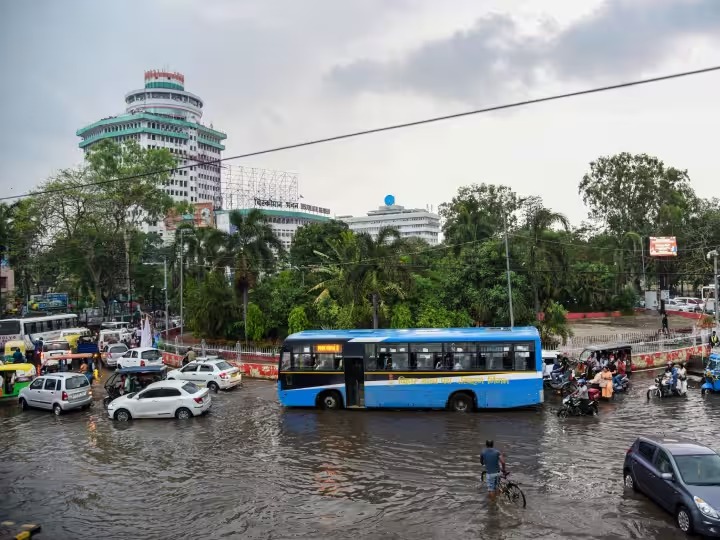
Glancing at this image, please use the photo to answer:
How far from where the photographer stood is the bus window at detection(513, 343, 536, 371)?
67.3 ft

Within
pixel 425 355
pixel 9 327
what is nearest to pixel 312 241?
pixel 9 327

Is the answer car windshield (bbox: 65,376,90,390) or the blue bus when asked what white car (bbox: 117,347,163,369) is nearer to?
car windshield (bbox: 65,376,90,390)

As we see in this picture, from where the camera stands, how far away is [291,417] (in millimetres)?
21484

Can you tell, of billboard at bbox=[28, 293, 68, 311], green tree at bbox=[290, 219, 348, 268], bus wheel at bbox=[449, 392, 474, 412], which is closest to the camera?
bus wheel at bbox=[449, 392, 474, 412]

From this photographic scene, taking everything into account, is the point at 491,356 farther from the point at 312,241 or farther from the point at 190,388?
the point at 312,241

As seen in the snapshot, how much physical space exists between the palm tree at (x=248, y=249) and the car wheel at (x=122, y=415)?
20004 millimetres

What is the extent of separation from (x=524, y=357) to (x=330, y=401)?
7185 mm

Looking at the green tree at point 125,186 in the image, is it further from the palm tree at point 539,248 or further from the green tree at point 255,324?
the palm tree at point 539,248

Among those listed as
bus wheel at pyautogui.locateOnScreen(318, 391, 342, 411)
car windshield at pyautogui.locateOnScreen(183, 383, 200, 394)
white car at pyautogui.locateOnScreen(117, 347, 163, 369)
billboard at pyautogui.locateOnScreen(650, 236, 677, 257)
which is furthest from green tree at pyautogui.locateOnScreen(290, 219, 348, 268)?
bus wheel at pyautogui.locateOnScreen(318, 391, 342, 411)

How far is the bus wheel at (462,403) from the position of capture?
21.1m

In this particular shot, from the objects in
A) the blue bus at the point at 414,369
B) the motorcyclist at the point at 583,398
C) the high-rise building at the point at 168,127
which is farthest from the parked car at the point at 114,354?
the high-rise building at the point at 168,127

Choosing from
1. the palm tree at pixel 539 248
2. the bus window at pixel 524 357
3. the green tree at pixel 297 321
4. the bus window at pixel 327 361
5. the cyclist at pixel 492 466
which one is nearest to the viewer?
the cyclist at pixel 492 466

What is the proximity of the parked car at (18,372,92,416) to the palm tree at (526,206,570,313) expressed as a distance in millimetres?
23798

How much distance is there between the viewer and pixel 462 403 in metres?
21.1
